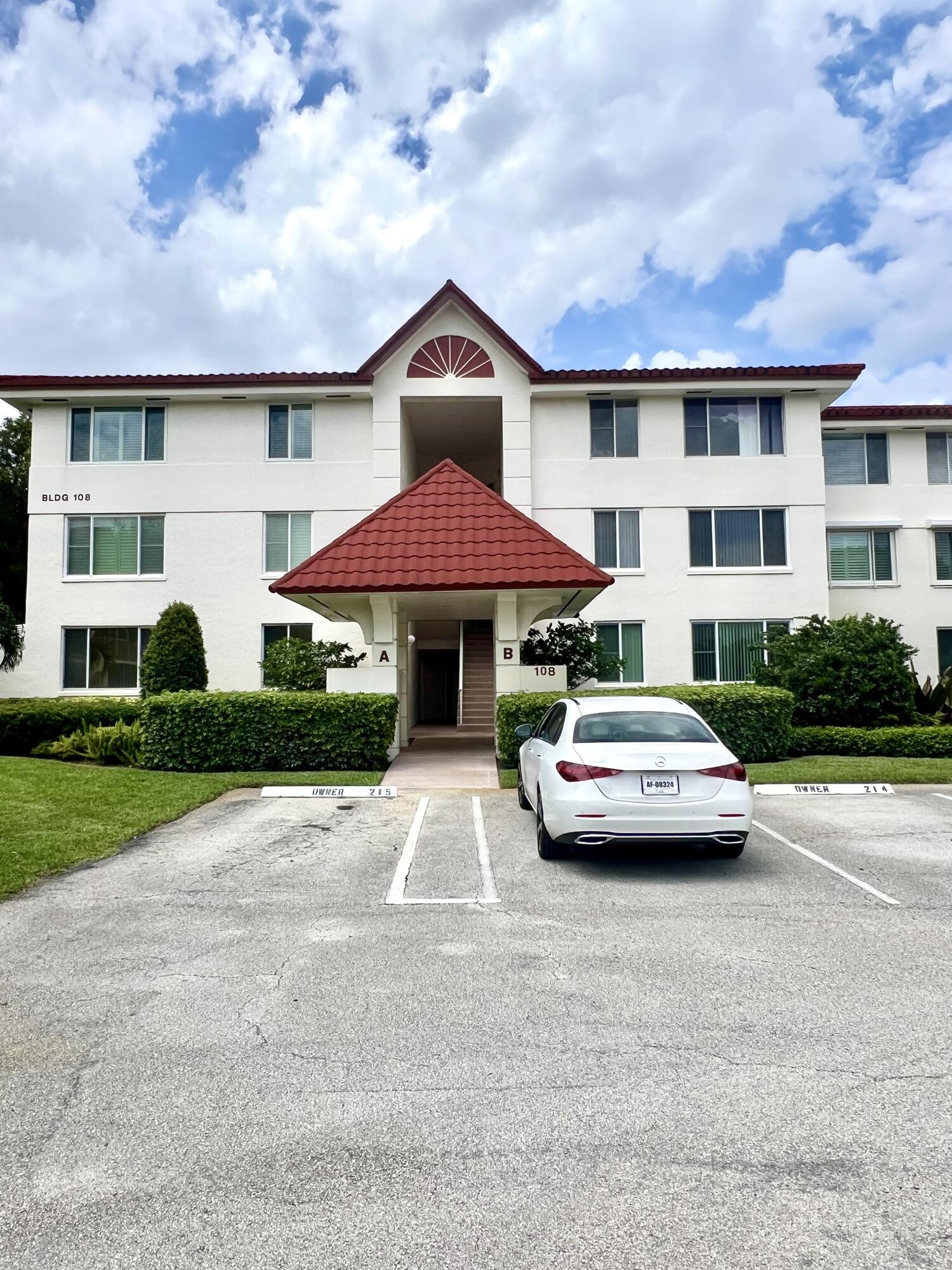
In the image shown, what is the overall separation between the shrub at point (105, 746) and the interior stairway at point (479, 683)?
29.5 ft

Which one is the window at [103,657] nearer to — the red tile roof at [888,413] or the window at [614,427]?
the window at [614,427]

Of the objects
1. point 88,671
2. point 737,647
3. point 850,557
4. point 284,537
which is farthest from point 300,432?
point 850,557

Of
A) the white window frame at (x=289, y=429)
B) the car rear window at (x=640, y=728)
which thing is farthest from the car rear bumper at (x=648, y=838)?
the white window frame at (x=289, y=429)

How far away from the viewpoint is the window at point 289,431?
75.5 ft

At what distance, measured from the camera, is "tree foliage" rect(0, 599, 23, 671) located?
2111 centimetres

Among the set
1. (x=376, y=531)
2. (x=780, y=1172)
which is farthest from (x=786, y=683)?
(x=780, y=1172)

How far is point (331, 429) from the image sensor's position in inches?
902

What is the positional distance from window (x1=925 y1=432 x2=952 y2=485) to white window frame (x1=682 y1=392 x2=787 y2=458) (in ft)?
15.8

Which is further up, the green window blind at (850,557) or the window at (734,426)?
the window at (734,426)

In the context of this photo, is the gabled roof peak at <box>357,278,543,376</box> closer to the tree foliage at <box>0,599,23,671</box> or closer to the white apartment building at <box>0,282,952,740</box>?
the white apartment building at <box>0,282,952,740</box>

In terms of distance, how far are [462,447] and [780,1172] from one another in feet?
85.1

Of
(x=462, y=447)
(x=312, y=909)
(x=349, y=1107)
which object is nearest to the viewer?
(x=349, y=1107)

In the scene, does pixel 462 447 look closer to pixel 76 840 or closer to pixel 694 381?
pixel 694 381

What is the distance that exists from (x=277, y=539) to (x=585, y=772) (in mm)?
17041
